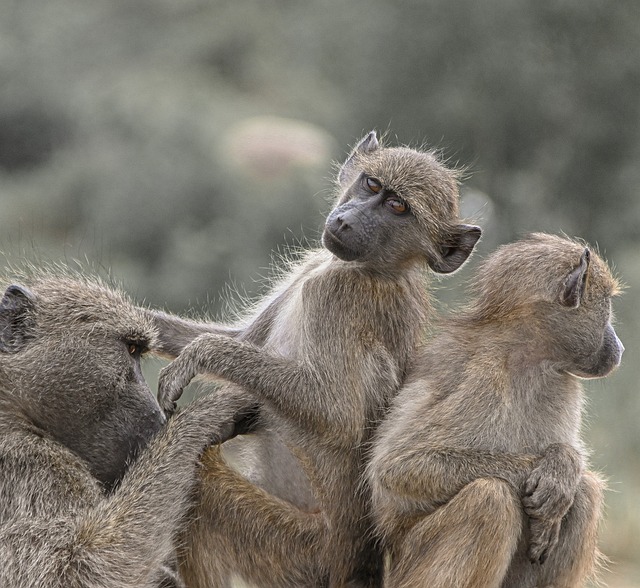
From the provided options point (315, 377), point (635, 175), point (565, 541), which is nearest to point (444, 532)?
point (565, 541)

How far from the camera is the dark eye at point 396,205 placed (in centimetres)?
493

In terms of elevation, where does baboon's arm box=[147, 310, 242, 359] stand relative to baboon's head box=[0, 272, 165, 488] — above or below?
above

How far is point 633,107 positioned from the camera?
20.0 m

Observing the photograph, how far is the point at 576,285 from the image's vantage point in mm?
4508

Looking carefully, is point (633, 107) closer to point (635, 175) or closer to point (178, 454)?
point (635, 175)

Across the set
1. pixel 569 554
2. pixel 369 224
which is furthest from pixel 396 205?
pixel 569 554

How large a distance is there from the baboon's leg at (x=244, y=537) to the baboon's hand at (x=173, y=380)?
27 cm

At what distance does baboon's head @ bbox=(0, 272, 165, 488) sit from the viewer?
4.22 meters

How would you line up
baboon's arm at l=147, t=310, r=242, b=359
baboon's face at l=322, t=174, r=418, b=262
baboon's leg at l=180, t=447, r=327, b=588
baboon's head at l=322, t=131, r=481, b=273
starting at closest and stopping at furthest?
baboon's leg at l=180, t=447, r=327, b=588
baboon's face at l=322, t=174, r=418, b=262
baboon's head at l=322, t=131, r=481, b=273
baboon's arm at l=147, t=310, r=242, b=359

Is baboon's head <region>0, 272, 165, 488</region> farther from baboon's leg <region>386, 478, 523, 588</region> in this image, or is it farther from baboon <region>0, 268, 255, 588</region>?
baboon's leg <region>386, 478, 523, 588</region>

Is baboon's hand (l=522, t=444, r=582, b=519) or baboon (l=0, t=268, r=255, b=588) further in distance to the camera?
baboon's hand (l=522, t=444, r=582, b=519)

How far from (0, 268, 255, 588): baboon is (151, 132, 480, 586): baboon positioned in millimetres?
166

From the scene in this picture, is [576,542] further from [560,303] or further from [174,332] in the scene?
[174,332]

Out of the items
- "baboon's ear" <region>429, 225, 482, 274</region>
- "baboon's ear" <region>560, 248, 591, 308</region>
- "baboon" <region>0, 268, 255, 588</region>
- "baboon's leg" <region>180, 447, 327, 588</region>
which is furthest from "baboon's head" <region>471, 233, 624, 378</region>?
"baboon" <region>0, 268, 255, 588</region>
